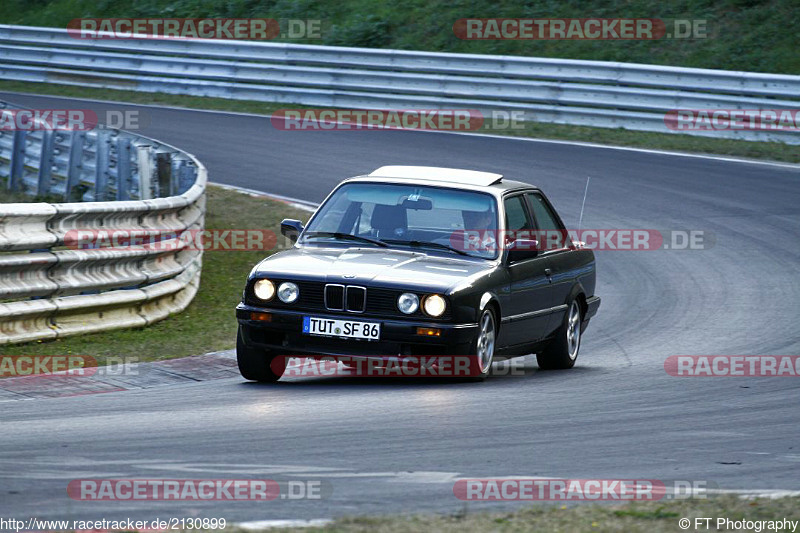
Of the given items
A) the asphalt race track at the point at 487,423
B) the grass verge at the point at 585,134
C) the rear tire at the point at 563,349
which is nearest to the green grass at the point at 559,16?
the grass verge at the point at 585,134

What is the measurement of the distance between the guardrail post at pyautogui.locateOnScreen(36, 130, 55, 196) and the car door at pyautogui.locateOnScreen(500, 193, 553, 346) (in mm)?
7838

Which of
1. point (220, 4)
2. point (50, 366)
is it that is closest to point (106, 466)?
point (50, 366)

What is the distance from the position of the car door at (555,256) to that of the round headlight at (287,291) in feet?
7.54

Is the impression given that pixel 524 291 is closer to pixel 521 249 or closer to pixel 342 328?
pixel 521 249

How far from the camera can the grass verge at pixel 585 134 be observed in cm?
2028

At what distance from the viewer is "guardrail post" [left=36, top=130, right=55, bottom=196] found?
1568 centimetres

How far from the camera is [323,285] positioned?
8242 millimetres

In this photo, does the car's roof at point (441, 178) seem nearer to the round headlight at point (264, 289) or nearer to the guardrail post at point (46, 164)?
the round headlight at point (264, 289)

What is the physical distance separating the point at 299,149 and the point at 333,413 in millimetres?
14169

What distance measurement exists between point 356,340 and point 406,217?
1334 mm

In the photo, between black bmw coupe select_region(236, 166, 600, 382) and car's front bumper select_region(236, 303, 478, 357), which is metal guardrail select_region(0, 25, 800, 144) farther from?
car's front bumper select_region(236, 303, 478, 357)

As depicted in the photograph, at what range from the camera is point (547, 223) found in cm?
1027

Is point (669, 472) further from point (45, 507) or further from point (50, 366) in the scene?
point (50, 366)

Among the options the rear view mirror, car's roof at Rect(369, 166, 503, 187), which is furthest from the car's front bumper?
car's roof at Rect(369, 166, 503, 187)
